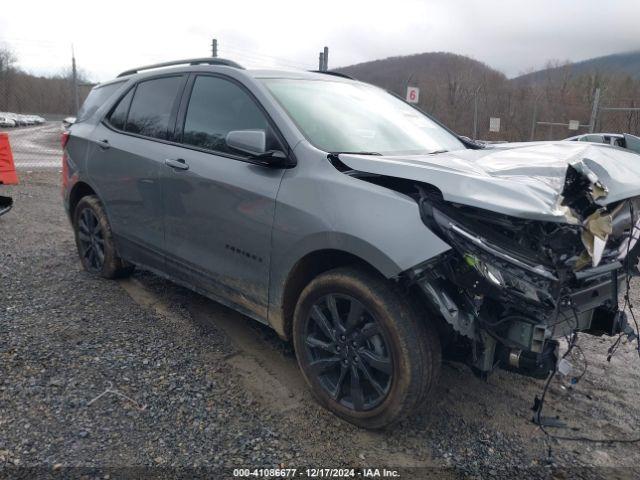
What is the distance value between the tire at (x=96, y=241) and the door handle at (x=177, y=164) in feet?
3.79

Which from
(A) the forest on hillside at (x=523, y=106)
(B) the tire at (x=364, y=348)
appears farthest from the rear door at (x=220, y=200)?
(A) the forest on hillside at (x=523, y=106)

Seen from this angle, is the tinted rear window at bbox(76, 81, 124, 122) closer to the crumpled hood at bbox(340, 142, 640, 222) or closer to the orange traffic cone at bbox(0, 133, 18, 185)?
the crumpled hood at bbox(340, 142, 640, 222)

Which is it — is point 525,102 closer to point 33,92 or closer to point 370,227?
point 370,227

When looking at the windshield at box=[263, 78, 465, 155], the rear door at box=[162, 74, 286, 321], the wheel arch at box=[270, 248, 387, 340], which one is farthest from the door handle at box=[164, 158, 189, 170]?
the wheel arch at box=[270, 248, 387, 340]

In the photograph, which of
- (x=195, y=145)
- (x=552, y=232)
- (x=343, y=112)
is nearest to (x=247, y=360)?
(x=195, y=145)

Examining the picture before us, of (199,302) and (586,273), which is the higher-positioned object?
(586,273)

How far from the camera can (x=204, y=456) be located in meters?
2.43

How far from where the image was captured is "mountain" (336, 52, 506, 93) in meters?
19.5

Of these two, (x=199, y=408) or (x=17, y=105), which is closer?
(x=199, y=408)

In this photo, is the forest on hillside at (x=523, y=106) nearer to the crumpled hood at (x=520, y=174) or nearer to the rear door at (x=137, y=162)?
the rear door at (x=137, y=162)

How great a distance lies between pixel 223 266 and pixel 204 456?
1.19 meters

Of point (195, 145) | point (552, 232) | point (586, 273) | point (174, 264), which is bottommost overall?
point (174, 264)

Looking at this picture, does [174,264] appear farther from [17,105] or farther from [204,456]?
[17,105]

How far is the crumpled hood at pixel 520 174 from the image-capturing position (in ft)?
7.09
